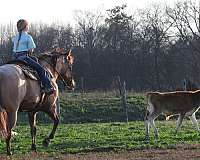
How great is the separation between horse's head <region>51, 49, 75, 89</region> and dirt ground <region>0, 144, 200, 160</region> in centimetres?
243

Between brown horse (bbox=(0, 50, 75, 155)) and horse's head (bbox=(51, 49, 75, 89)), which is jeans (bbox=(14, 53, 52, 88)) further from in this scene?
horse's head (bbox=(51, 49, 75, 89))

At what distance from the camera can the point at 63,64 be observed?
13.0 meters

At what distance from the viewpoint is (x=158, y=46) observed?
64.0 meters

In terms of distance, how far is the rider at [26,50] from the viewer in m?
11.5

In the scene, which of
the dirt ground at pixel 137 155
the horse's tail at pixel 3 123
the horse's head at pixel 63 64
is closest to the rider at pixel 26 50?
the horse's head at pixel 63 64

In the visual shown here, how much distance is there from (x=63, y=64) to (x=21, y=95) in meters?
2.58

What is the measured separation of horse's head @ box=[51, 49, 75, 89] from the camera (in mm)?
12763

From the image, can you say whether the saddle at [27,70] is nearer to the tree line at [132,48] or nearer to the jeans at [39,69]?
the jeans at [39,69]

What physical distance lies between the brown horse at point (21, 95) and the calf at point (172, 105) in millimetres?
4288

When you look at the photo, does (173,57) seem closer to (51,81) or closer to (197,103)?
(197,103)

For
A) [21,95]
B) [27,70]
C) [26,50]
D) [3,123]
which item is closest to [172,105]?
[26,50]

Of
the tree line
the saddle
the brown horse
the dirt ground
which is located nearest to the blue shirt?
the saddle

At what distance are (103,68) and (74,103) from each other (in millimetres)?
A: 27439

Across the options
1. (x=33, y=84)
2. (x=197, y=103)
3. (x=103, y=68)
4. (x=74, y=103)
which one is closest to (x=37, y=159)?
(x=33, y=84)
